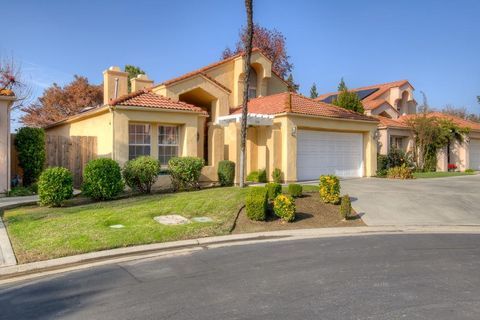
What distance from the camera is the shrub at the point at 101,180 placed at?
532 inches

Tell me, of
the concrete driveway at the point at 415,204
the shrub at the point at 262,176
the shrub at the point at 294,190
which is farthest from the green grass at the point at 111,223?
the shrub at the point at 262,176

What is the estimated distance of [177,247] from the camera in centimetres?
889

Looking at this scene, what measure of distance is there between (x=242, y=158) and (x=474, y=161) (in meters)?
25.0

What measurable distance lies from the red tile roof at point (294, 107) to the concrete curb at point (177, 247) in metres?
9.38

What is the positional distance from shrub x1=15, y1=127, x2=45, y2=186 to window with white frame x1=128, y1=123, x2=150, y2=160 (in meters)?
3.46

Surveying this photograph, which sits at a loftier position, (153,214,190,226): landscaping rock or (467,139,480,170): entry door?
(467,139,480,170): entry door

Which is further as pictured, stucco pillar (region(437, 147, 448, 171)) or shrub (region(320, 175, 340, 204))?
stucco pillar (region(437, 147, 448, 171))

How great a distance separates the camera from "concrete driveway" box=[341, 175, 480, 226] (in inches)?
475

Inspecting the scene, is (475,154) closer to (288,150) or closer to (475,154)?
(475,154)

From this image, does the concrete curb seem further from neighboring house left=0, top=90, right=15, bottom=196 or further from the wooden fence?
the wooden fence

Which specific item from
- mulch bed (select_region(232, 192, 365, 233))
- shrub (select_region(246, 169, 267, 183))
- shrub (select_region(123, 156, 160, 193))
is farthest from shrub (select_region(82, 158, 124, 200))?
shrub (select_region(246, 169, 267, 183))

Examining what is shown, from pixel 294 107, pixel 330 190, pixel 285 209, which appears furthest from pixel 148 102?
pixel 285 209

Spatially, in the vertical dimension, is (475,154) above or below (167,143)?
below

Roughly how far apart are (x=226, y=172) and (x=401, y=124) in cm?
1637
